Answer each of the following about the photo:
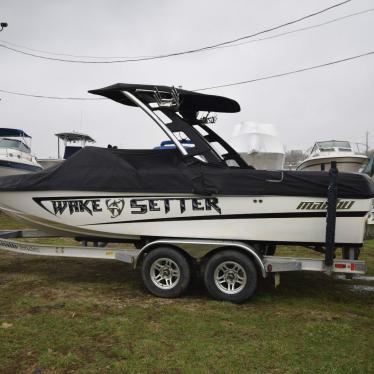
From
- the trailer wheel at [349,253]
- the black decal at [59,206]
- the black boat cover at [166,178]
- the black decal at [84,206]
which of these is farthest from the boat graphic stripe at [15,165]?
the trailer wheel at [349,253]

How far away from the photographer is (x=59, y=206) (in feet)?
19.6

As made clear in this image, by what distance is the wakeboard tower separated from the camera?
516 centimetres

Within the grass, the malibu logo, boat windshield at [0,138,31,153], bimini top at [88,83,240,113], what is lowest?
the grass

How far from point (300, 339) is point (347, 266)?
54.2 inches

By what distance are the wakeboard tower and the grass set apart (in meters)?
0.53

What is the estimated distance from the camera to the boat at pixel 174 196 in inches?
203

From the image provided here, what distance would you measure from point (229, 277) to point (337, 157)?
11.5 m

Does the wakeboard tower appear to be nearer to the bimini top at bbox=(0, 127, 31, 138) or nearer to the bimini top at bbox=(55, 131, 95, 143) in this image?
the bimini top at bbox=(0, 127, 31, 138)

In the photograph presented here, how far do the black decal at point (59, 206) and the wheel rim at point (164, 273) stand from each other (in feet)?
5.25

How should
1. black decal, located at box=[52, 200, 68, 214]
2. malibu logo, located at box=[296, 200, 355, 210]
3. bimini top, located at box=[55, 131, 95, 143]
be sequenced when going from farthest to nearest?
bimini top, located at box=[55, 131, 95, 143]
black decal, located at box=[52, 200, 68, 214]
malibu logo, located at box=[296, 200, 355, 210]

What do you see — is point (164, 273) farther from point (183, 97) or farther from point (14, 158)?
point (14, 158)

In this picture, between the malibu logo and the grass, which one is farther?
the malibu logo

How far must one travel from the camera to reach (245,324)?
4.57 metres

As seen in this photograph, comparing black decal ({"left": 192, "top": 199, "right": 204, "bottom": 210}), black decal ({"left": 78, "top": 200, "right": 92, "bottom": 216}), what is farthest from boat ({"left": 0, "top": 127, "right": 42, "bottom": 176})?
black decal ({"left": 192, "top": 199, "right": 204, "bottom": 210})
